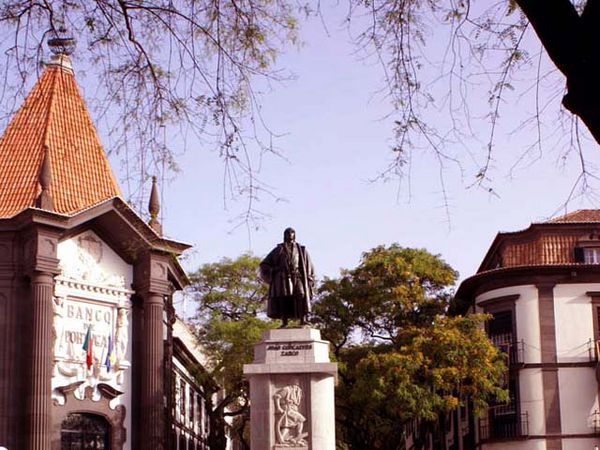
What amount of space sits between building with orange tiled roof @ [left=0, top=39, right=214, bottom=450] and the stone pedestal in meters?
12.8

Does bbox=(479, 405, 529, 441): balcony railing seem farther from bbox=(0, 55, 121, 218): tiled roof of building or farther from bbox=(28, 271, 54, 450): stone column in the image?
bbox=(28, 271, 54, 450): stone column

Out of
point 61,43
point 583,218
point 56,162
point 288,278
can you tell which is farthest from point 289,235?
point 583,218

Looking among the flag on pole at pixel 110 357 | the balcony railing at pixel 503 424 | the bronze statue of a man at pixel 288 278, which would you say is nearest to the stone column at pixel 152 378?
the flag on pole at pixel 110 357

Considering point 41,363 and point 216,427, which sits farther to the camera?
point 216,427

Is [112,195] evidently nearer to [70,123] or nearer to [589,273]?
Answer: [70,123]

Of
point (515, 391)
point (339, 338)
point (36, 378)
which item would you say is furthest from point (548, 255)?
point (36, 378)

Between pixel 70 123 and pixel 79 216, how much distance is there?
404 cm

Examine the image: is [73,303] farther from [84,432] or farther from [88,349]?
[84,432]

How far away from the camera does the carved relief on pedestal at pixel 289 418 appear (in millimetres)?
22172

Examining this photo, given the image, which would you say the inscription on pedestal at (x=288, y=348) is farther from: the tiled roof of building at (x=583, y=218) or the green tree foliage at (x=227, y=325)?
the tiled roof of building at (x=583, y=218)

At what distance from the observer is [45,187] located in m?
36.1

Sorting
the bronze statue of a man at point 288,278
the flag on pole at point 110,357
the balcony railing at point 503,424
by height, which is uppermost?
the bronze statue of a man at point 288,278

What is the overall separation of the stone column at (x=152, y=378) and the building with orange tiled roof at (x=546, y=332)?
46.8 ft

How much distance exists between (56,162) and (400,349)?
1392 cm
